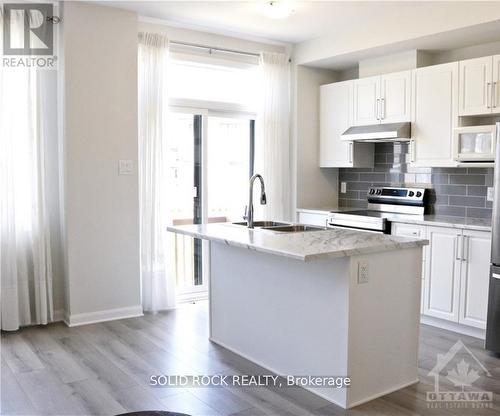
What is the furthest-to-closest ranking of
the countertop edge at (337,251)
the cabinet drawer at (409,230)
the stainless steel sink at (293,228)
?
the cabinet drawer at (409,230)
the stainless steel sink at (293,228)
the countertop edge at (337,251)

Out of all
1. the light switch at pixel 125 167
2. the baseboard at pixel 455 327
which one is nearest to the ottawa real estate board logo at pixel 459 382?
the baseboard at pixel 455 327

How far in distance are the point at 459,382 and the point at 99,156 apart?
3305 mm

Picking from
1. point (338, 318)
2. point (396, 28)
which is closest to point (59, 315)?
point (338, 318)

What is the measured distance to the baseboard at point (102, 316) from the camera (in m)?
4.39

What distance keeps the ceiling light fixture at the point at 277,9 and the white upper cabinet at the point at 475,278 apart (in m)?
2.41

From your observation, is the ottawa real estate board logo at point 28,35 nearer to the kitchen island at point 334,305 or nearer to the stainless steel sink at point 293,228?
the kitchen island at point 334,305

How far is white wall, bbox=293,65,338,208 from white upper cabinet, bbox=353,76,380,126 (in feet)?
2.03

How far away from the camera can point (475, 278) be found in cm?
411

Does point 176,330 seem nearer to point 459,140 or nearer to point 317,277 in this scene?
point 317,277

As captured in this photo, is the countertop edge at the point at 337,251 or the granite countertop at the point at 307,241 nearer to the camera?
the countertop edge at the point at 337,251

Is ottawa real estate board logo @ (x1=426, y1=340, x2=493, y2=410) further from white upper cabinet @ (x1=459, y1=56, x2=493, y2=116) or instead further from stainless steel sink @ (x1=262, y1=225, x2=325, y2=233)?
white upper cabinet @ (x1=459, y1=56, x2=493, y2=116)

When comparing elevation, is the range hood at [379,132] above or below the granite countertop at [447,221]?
above

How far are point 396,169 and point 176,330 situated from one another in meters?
2.87

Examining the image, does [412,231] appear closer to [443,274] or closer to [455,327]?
[443,274]
